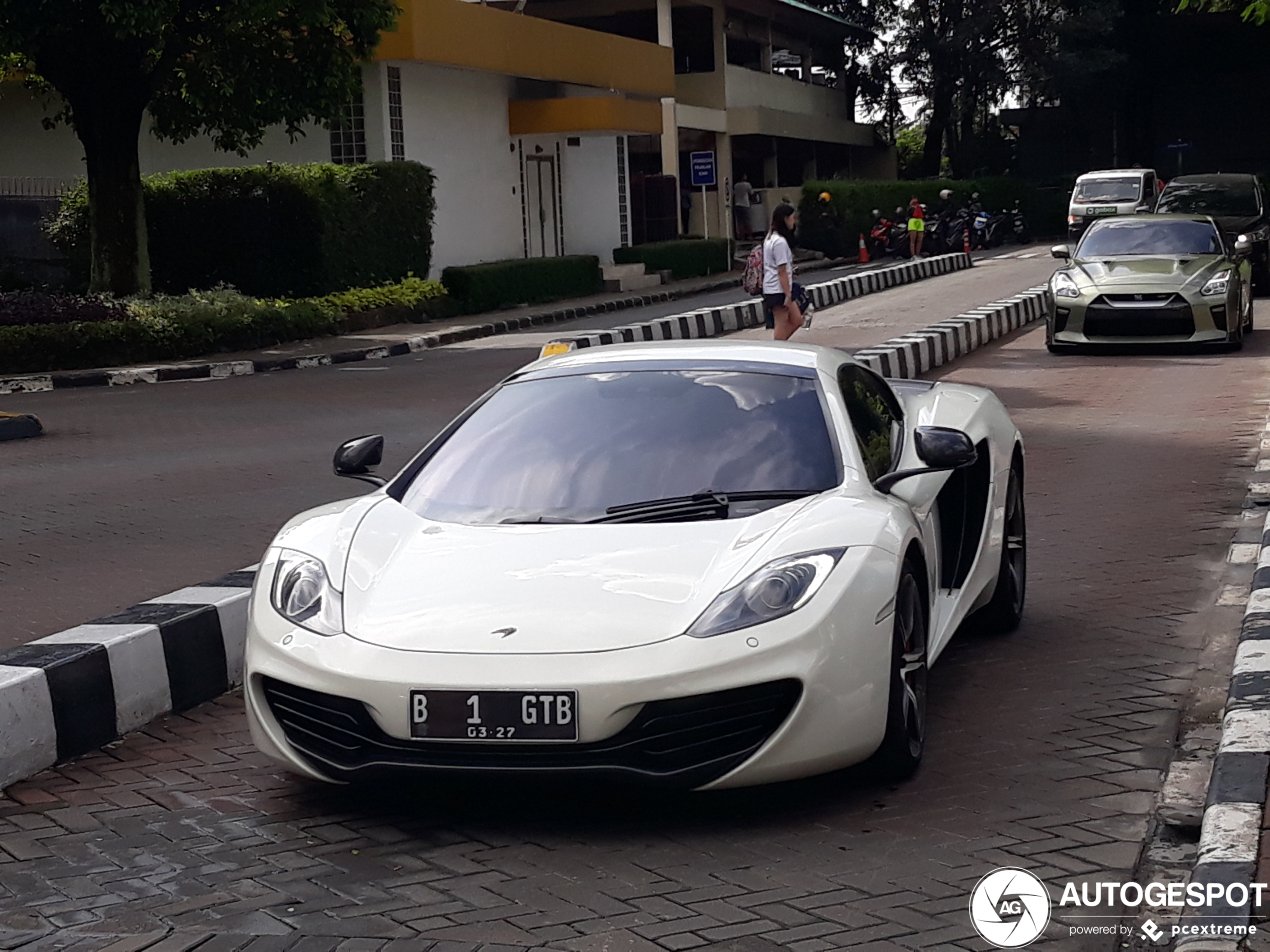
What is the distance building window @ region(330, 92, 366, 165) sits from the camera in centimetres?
3117

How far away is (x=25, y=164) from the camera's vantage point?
33062 millimetres

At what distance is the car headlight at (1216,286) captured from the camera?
18.6m

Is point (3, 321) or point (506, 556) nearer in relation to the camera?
point (506, 556)

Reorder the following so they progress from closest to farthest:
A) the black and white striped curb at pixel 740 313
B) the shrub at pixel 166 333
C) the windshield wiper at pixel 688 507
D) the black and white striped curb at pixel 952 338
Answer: the windshield wiper at pixel 688 507
the black and white striped curb at pixel 952 338
the shrub at pixel 166 333
the black and white striped curb at pixel 740 313

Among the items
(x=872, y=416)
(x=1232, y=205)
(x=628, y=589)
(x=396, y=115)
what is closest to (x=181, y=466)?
(x=872, y=416)

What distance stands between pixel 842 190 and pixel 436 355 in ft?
88.2

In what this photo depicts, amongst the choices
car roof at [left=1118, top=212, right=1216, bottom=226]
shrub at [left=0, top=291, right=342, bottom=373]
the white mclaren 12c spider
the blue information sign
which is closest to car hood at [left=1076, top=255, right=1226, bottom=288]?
car roof at [left=1118, top=212, right=1216, bottom=226]

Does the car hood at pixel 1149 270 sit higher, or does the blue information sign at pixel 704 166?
the blue information sign at pixel 704 166

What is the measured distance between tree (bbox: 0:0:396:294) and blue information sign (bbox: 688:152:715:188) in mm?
14796

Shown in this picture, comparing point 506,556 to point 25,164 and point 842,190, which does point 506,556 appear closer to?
point 25,164

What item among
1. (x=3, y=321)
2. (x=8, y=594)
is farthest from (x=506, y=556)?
(x=3, y=321)

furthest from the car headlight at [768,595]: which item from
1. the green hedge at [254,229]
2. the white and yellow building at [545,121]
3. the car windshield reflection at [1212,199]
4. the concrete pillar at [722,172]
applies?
the concrete pillar at [722,172]

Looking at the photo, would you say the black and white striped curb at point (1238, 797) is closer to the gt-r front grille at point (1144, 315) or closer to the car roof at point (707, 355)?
the car roof at point (707, 355)

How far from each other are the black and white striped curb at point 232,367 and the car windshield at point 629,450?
14724 mm
